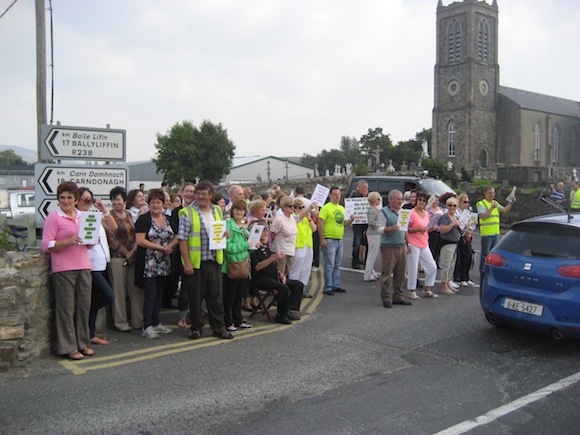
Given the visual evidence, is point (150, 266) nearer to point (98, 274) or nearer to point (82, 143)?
point (98, 274)

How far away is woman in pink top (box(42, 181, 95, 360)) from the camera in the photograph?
604cm

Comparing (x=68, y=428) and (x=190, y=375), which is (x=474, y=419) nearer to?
(x=190, y=375)

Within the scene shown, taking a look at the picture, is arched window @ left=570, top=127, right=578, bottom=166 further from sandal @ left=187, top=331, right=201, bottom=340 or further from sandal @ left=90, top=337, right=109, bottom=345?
sandal @ left=90, top=337, right=109, bottom=345

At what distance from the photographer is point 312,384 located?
18.0ft

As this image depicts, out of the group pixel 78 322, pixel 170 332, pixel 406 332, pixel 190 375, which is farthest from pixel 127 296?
pixel 406 332

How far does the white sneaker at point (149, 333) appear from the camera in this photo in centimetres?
707

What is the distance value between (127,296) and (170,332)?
81cm

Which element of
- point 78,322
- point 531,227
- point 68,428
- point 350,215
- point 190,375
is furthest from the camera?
point 350,215

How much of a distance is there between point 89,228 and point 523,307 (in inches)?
201

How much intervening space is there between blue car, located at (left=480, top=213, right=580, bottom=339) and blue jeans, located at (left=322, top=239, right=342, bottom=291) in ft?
10.2

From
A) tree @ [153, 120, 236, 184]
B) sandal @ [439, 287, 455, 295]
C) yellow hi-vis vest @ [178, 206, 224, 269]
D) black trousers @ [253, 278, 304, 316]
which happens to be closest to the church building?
tree @ [153, 120, 236, 184]

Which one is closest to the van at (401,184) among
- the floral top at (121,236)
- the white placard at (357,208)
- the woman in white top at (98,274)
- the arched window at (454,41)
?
the white placard at (357,208)

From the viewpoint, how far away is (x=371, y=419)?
467cm

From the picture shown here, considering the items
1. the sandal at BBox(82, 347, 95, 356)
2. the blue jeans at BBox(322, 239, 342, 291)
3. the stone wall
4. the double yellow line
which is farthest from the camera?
the blue jeans at BBox(322, 239, 342, 291)
